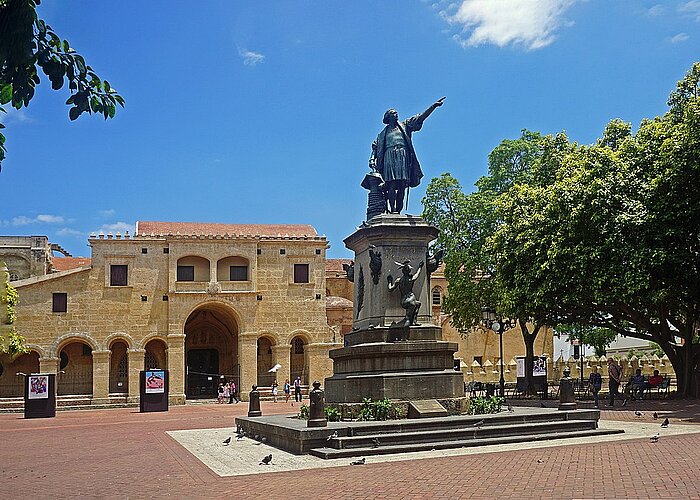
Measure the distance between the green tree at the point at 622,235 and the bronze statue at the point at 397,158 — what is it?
31.1 feet

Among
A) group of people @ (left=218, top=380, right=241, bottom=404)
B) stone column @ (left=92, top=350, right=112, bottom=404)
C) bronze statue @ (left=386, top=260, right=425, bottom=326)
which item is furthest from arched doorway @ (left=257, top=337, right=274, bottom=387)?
bronze statue @ (left=386, top=260, right=425, bottom=326)

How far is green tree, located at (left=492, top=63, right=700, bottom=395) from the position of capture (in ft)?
79.1

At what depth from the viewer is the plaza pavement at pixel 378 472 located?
9664 mm

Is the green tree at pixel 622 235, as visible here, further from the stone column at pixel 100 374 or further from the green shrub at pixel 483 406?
the stone column at pixel 100 374

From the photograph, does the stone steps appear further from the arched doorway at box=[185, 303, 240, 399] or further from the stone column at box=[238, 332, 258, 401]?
the arched doorway at box=[185, 303, 240, 399]

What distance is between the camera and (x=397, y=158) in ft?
61.1

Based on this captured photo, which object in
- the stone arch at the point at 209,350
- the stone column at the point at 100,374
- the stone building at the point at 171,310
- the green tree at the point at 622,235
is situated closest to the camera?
the green tree at the point at 622,235

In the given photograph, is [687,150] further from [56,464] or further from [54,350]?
[54,350]

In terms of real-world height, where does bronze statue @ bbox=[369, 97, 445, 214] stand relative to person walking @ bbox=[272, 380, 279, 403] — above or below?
above

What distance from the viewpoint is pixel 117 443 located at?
19078 millimetres

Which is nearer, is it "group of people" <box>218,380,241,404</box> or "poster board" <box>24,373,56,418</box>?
"poster board" <box>24,373,56,418</box>

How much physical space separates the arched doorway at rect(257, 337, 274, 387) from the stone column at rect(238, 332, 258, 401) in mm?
1436

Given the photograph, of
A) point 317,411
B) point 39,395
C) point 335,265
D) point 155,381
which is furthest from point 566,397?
point 335,265

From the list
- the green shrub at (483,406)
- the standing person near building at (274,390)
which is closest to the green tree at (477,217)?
the standing person near building at (274,390)
